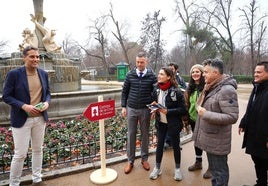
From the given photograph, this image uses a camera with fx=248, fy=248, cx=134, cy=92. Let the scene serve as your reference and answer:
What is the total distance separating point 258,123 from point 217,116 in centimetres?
73

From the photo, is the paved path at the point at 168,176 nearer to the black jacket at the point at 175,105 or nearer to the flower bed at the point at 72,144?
the flower bed at the point at 72,144

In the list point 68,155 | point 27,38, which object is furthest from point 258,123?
point 27,38

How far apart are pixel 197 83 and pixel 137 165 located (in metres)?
1.98

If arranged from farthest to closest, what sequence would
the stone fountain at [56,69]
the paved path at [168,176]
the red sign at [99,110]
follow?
the stone fountain at [56,69] < the paved path at [168,176] < the red sign at [99,110]

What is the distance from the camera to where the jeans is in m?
3.64

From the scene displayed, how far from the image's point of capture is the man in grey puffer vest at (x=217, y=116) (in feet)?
10.4

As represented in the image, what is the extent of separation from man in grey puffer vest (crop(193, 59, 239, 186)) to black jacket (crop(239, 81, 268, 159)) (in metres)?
0.43

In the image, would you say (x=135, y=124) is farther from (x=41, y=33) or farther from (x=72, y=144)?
(x=41, y=33)

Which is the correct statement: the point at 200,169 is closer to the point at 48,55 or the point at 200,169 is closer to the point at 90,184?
the point at 90,184

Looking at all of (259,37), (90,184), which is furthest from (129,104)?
(259,37)

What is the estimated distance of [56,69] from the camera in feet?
38.2

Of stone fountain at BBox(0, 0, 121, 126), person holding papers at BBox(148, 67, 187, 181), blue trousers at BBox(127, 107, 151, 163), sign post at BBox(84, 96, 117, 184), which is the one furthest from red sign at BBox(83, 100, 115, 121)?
stone fountain at BBox(0, 0, 121, 126)

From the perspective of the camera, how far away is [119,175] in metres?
4.48

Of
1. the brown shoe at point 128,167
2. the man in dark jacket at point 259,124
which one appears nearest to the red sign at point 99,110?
the brown shoe at point 128,167
